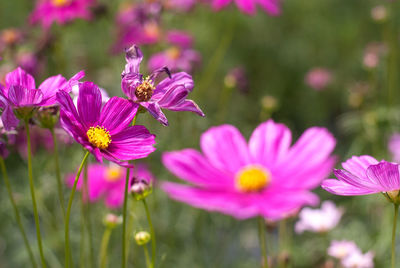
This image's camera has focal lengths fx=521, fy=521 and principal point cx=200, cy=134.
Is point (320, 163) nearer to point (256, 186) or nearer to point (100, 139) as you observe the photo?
point (256, 186)

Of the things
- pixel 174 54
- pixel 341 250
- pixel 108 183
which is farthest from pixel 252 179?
pixel 174 54

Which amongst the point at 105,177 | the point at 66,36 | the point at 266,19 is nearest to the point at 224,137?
the point at 105,177

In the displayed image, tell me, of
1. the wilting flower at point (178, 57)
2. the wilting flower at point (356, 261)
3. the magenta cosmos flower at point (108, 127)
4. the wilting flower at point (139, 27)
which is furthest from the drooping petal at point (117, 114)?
the wilting flower at point (178, 57)

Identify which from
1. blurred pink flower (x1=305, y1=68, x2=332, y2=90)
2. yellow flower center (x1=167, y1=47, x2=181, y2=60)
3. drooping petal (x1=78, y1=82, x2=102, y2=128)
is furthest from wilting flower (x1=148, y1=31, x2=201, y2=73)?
drooping petal (x1=78, y1=82, x2=102, y2=128)

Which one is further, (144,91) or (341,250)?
(341,250)

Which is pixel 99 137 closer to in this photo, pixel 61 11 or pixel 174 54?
pixel 61 11
